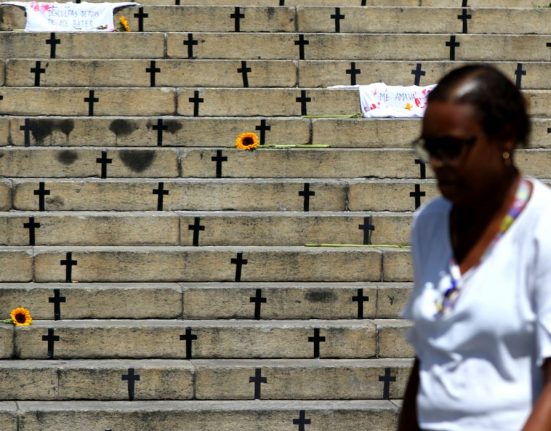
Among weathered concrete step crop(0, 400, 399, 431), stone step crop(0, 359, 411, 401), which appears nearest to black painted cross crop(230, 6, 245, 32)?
stone step crop(0, 359, 411, 401)

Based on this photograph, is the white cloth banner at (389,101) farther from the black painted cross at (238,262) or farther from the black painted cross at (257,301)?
the black painted cross at (257,301)

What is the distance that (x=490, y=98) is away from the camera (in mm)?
2545

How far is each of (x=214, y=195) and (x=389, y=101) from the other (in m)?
1.68

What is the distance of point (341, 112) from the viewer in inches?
366

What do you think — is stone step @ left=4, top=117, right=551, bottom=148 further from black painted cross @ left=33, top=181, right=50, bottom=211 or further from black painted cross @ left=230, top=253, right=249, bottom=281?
black painted cross @ left=230, top=253, right=249, bottom=281

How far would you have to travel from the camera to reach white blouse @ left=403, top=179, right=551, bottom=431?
2.53 meters

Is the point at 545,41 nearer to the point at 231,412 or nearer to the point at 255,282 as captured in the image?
the point at 255,282

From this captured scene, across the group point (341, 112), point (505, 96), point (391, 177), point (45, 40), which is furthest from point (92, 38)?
point (505, 96)

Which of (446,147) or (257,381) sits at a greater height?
(446,147)

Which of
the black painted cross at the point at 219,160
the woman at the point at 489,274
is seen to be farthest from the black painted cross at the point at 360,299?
the woman at the point at 489,274

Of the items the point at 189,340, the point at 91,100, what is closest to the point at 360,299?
the point at 189,340

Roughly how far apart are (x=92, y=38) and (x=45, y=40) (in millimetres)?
350

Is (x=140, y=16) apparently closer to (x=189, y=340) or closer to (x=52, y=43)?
(x=52, y=43)

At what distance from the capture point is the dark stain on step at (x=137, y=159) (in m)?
8.54
